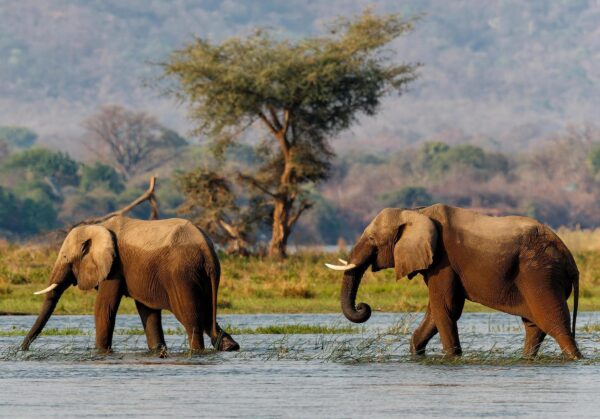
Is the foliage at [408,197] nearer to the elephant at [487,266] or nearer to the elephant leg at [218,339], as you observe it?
the elephant leg at [218,339]

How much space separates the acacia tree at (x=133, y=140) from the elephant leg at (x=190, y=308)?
108 m

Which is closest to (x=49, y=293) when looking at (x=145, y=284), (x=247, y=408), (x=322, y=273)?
(x=145, y=284)

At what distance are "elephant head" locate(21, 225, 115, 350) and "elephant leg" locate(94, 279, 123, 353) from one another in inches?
5.8

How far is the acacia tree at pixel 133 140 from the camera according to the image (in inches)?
5084

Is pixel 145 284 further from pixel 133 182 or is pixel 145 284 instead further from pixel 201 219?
pixel 133 182

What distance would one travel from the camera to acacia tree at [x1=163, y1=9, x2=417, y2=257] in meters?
46.8

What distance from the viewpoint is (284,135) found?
47.2 m

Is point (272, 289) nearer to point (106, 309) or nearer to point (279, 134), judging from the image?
point (106, 309)

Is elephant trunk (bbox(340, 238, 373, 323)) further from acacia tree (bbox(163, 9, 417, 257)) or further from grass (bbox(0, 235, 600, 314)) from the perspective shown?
acacia tree (bbox(163, 9, 417, 257))

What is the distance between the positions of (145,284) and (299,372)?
252cm

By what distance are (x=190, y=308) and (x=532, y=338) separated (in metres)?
3.83

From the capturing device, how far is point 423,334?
18453 millimetres

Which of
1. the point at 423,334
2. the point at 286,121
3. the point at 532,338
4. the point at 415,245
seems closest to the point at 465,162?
the point at 286,121

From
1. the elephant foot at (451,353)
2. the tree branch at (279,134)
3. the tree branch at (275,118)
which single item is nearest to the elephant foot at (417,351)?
the elephant foot at (451,353)
